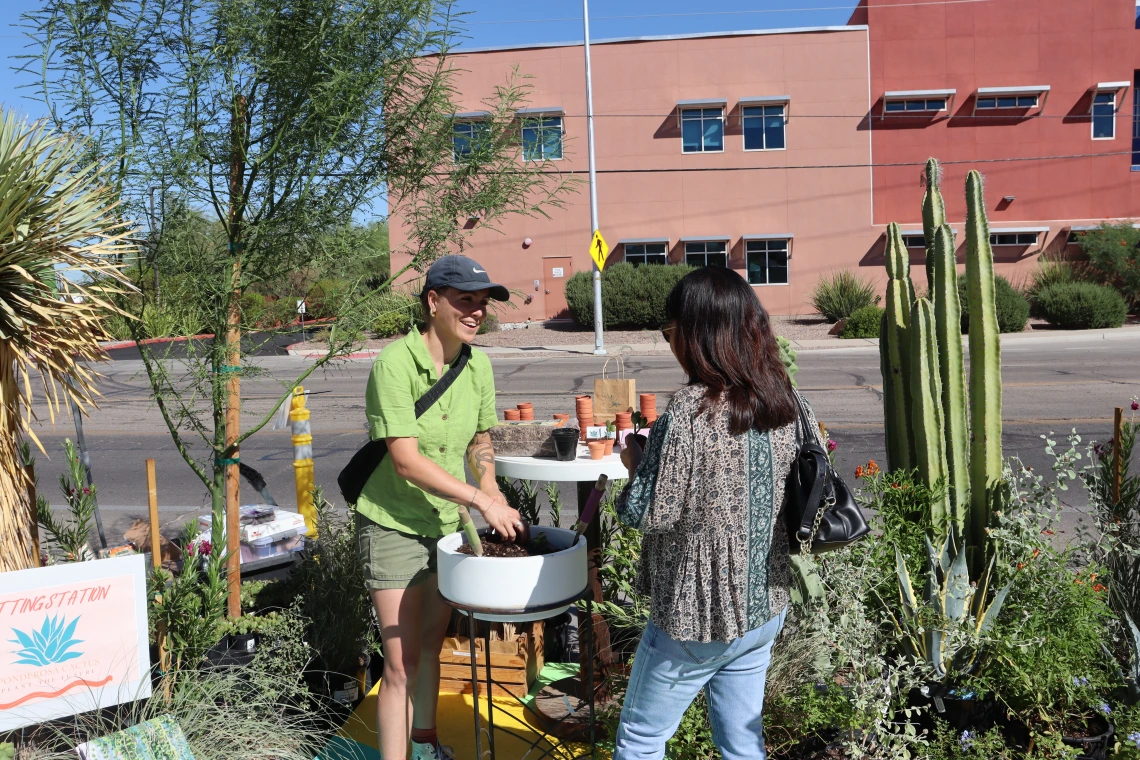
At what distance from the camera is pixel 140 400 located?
577 inches

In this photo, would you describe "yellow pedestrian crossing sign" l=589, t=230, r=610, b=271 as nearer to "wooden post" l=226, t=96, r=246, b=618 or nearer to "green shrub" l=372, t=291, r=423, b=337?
"green shrub" l=372, t=291, r=423, b=337

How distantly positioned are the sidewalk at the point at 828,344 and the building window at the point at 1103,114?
393 inches

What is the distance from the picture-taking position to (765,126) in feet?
97.6

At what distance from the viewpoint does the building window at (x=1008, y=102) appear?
97.0ft

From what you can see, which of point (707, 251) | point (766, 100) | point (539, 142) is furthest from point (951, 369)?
point (766, 100)

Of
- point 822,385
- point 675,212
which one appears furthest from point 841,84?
point 822,385

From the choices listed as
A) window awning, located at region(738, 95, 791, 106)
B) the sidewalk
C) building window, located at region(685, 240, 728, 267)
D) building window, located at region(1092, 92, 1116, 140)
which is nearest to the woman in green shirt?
the sidewalk

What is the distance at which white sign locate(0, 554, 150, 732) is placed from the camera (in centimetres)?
262

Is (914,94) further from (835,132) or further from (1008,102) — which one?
(1008,102)

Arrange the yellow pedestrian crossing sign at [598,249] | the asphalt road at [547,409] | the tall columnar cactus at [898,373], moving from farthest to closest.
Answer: the yellow pedestrian crossing sign at [598,249] → the asphalt road at [547,409] → the tall columnar cactus at [898,373]

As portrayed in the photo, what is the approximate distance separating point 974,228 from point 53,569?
12.5 feet

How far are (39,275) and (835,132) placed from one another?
2975 centimetres

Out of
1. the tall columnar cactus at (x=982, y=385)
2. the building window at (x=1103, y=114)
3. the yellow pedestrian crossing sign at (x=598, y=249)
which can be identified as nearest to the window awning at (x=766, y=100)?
the building window at (x=1103, y=114)

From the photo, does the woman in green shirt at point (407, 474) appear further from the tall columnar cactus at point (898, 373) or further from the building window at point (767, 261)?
the building window at point (767, 261)
